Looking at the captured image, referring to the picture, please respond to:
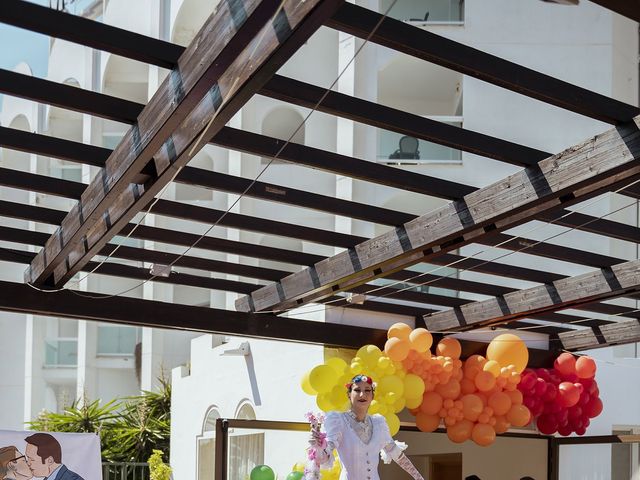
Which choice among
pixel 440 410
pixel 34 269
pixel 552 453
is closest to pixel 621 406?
pixel 552 453

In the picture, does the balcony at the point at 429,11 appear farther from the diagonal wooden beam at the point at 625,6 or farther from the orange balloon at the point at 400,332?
the diagonal wooden beam at the point at 625,6

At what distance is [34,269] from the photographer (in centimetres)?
808

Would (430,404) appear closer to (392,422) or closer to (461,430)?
(461,430)

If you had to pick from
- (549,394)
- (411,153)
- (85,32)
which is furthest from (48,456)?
(411,153)

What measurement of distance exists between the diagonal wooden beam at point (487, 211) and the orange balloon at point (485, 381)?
5.11ft

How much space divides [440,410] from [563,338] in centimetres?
232

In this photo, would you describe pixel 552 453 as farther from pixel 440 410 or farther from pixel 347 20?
pixel 347 20

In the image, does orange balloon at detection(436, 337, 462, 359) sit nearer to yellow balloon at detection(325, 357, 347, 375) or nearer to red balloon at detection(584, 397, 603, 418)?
yellow balloon at detection(325, 357, 347, 375)

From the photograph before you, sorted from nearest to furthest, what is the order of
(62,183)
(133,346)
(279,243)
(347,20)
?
(347,20) → (62,183) → (279,243) → (133,346)

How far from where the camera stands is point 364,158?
14.2 meters

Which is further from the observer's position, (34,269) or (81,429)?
Result: (81,429)

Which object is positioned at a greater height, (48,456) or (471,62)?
(471,62)

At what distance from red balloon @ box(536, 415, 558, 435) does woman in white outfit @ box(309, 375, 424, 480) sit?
13.5ft

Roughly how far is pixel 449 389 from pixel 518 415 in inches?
26.6
